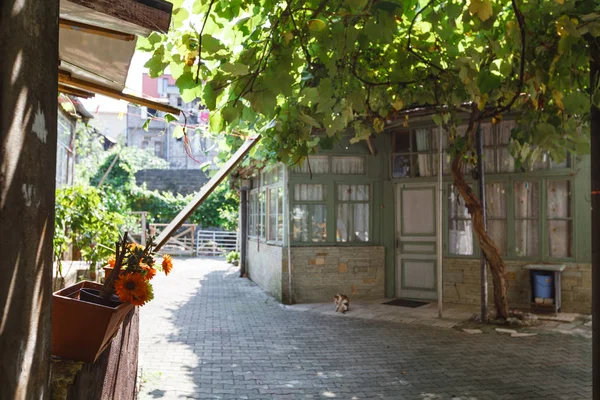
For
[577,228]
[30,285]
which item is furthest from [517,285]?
[30,285]

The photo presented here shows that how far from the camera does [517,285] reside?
8500mm

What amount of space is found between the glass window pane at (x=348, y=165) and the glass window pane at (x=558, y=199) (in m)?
3.33

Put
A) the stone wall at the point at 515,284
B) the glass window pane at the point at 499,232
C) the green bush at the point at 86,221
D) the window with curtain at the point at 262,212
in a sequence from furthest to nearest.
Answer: the window with curtain at the point at 262,212 < the glass window pane at the point at 499,232 < the stone wall at the point at 515,284 < the green bush at the point at 86,221

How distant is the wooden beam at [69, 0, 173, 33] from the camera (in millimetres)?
2086

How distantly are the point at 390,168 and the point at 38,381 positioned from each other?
8965mm

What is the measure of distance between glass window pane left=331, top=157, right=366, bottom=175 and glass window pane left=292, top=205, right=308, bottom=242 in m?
0.97

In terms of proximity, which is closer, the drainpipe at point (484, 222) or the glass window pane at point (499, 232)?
the drainpipe at point (484, 222)

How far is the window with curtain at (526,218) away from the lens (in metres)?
8.49

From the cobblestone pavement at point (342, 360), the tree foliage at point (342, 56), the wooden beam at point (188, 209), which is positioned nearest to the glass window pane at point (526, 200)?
the cobblestone pavement at point (342, 360)

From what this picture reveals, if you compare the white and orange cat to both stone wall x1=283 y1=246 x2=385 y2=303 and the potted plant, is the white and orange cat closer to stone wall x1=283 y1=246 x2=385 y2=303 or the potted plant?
stone wall x1=283 y1=246 x2=385 y2=303

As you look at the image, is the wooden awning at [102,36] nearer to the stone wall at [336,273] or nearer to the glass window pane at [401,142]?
the stone wall at [336,273]

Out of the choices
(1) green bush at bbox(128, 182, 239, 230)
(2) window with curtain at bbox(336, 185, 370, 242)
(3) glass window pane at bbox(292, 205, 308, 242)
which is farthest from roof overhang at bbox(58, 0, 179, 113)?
(1) green bush at bbox(128, 182, 239, 230)

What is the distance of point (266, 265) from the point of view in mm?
11242

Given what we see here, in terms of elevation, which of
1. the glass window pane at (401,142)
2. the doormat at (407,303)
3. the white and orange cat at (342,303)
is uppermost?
the glass window pane at (401,142)
